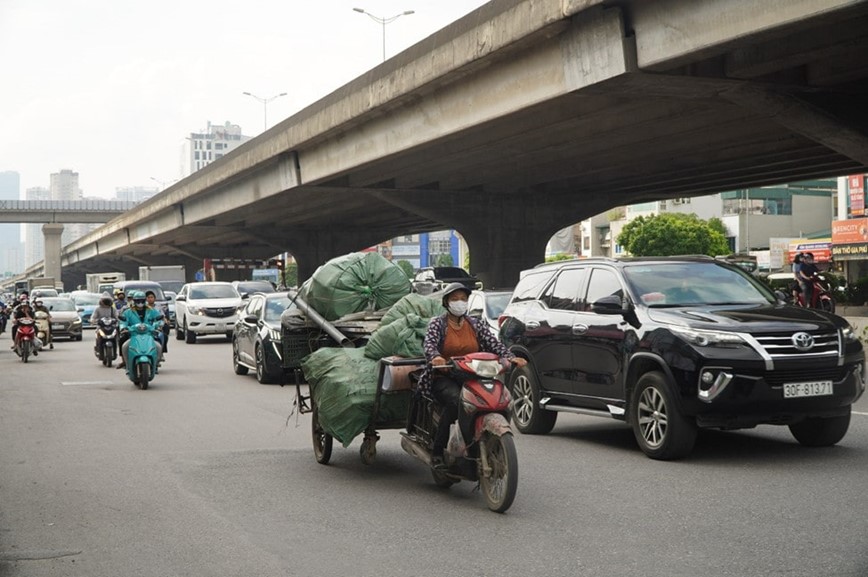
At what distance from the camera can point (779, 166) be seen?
1419 inches

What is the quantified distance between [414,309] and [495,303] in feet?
30.1

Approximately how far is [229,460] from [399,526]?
11.2 ft

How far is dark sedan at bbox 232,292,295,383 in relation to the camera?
764 inches

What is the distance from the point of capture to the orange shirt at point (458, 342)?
27.4 ft

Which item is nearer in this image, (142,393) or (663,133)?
(142,393)

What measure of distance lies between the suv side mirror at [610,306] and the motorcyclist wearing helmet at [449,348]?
2066mm

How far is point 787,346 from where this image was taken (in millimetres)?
9492

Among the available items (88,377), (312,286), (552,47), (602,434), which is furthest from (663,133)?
(312,286)

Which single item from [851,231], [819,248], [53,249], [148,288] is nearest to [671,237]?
[819,248]

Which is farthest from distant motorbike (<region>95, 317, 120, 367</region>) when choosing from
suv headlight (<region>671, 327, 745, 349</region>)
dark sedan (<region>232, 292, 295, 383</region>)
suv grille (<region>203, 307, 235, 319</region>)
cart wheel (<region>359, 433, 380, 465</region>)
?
suv headlight (<region>671, 327, 745, 349</region>)

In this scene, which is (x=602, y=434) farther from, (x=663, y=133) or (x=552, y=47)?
(x=663, y=133)

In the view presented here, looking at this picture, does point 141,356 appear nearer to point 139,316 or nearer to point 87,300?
point 139,316

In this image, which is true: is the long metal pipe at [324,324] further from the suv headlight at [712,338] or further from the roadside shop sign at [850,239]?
the roadside shop sign at [850,239]

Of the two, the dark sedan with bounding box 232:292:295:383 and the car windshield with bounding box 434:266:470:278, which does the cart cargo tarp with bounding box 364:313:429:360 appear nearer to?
the dark sedan with bounding box 232:292:295:383
